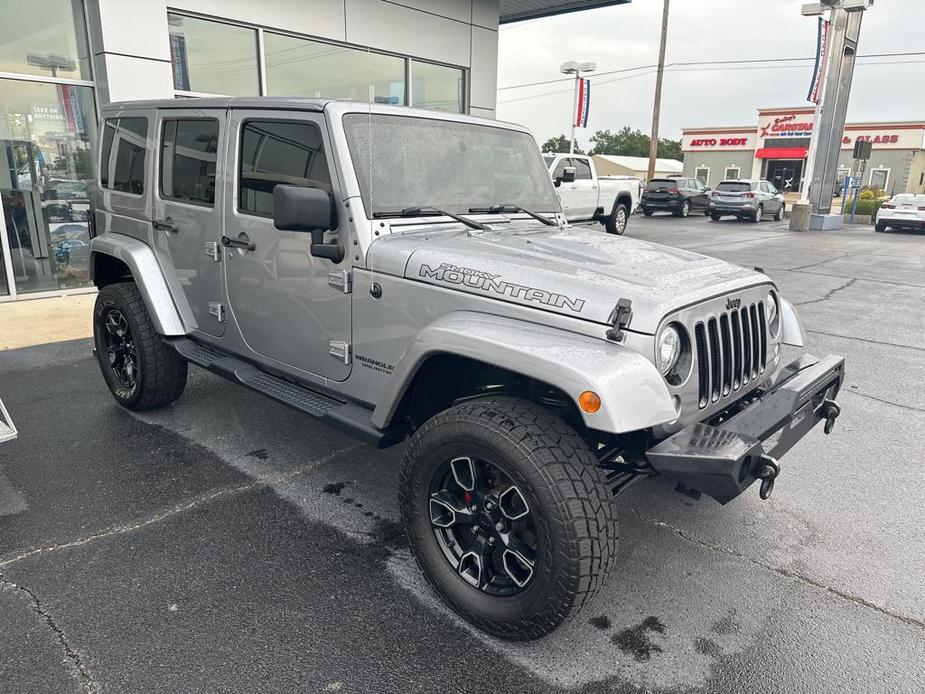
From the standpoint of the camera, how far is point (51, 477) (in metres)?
3.71

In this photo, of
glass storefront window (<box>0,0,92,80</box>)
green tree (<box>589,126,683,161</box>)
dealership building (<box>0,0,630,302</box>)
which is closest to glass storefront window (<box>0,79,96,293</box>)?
dealership building (<box>0,0,630,302</box>)

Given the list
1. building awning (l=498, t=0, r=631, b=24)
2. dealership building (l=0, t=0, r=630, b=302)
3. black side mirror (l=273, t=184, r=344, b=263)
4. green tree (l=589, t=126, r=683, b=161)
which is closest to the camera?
black side mirror (l=273, t=184, r=344, b=263)

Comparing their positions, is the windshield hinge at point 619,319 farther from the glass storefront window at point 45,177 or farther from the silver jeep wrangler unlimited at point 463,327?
the glass storefront window at point 45,177

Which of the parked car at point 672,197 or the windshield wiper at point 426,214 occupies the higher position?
the windshield wiper at point 426,214

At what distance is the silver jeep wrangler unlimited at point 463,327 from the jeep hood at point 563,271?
1 centimetres

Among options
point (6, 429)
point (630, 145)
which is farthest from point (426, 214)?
point (630, 145)

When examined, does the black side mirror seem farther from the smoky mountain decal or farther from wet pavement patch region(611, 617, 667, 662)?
wet pavement patch region(611, 617, 667, 662)

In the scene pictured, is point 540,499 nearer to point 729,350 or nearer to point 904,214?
point 729,350

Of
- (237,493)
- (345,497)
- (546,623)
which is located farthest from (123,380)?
(546,623)

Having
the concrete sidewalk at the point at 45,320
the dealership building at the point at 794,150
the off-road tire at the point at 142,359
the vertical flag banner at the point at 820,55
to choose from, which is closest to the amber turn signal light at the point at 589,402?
the off-road tire at the point at 142,359

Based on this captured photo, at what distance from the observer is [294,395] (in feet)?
11.1

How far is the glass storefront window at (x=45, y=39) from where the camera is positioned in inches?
304

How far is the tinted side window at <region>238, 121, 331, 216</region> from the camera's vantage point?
3.16 metres

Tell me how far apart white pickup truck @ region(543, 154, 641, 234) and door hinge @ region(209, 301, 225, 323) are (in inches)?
448
